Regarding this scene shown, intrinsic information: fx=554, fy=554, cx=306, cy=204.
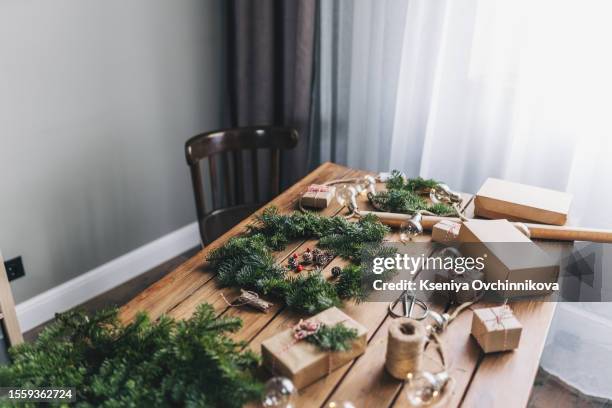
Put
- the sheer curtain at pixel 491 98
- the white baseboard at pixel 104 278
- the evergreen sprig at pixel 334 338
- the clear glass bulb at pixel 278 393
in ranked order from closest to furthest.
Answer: the clear glass bulb at pixel 278 393 → the evergreen sprig at pixel 334 338 → the sheer curtain at pixel 491 98 → the white baseboard at pixel 104 278

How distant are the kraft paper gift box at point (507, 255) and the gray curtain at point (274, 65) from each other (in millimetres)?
1285

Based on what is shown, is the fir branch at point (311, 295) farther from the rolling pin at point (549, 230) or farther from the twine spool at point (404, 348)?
the rolling pin at point (549, 230)

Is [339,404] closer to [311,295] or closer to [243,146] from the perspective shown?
[311,295]

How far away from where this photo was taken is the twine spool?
107cm

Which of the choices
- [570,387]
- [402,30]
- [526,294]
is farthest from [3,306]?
[570,387]

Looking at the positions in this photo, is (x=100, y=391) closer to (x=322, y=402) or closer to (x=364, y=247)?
(x=322, y=402)

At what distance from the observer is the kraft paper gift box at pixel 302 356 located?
3.52ft

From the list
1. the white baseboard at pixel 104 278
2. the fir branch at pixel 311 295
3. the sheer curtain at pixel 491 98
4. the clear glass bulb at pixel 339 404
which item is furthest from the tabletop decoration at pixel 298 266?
the white baseboard at pixel 104 278

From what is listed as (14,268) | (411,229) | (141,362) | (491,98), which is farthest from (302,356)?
(14,268)

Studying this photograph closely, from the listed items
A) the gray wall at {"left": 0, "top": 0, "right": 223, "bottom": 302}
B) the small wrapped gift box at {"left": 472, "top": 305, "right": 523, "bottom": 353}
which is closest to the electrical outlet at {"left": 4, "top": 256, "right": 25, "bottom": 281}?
the gray wall at {"left": 0, "top": 0, "right": 223, "bottom": 302}

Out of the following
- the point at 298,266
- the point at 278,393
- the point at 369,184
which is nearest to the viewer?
the point at 278,393

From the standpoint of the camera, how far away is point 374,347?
1.20m

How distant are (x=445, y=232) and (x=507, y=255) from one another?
0.21 m

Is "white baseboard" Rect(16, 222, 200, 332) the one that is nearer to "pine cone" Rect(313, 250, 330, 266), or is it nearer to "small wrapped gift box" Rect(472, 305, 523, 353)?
"pine cone" Rect(313, 250, 330, 266)
